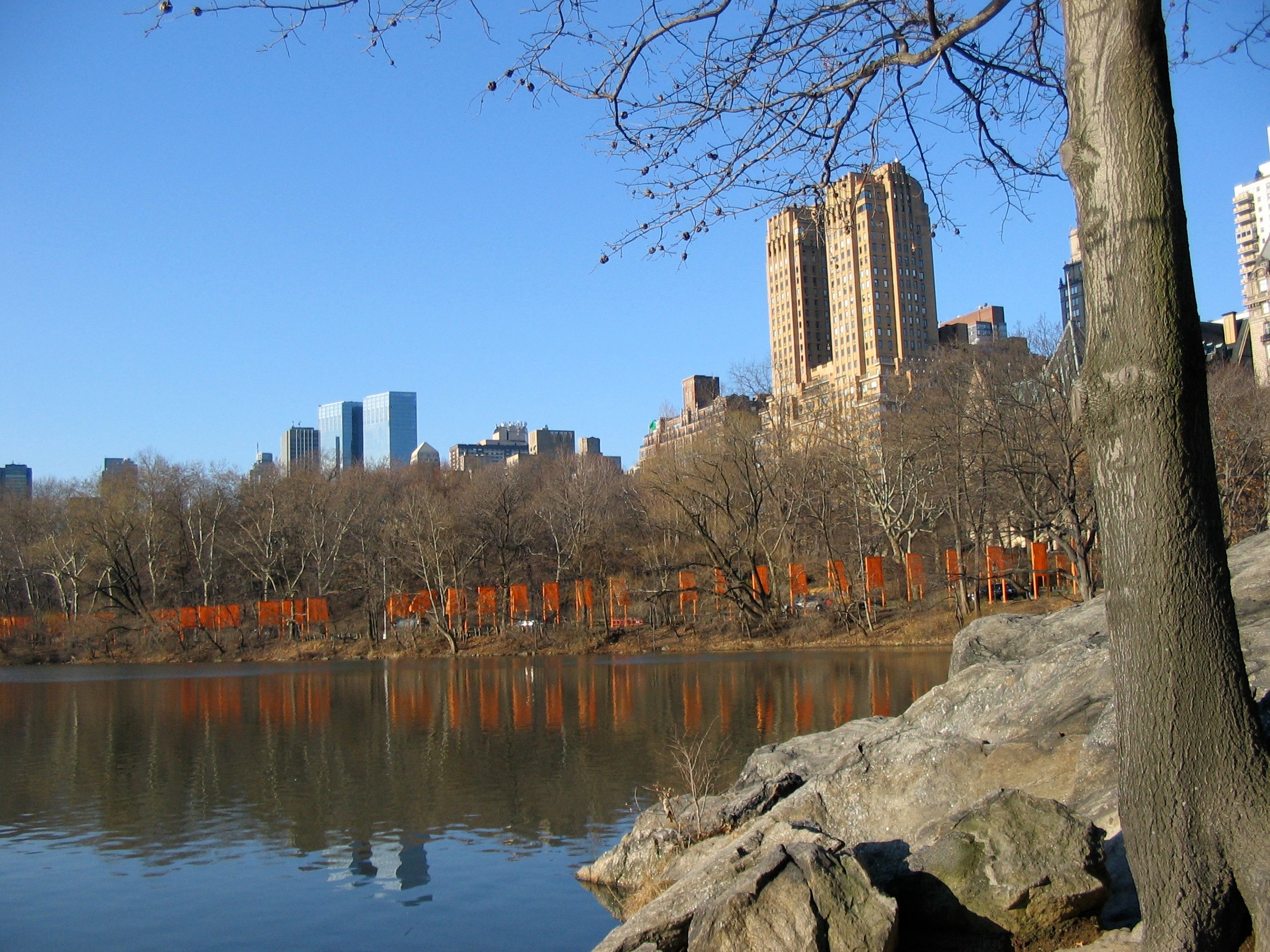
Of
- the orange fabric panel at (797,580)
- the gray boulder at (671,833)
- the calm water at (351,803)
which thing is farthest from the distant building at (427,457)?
the gray boulder at (671,833)

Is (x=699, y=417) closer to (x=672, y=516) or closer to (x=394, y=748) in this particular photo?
(x=672, y=516)

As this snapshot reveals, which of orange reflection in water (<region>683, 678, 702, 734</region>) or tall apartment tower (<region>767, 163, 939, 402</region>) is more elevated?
tall apartment tower (<region>767, 163, 939, 402</region>)

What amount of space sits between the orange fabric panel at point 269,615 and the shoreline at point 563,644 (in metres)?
0.92

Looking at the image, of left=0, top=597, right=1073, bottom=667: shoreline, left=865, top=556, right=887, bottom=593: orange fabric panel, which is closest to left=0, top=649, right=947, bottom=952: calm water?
left=0, top=597, right=1073, bottom=667: shoreline

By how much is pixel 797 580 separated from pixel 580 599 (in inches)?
450

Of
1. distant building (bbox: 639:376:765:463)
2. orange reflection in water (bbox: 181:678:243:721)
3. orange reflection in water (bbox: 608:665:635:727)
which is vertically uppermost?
distant building (bbox: 639:376:765:463)

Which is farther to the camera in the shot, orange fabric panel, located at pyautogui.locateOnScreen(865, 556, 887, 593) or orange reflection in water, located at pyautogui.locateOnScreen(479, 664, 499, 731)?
orange fabric panel, located at pyautogui.locateOnScreen(865, 556, 887, 593)

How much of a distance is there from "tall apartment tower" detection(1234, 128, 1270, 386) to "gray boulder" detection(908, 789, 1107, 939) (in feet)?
57.4

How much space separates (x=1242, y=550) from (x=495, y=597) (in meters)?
46.5

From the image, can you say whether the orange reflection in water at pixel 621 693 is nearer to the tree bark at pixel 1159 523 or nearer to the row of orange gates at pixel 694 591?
the row of orange gates at pixel 694 591

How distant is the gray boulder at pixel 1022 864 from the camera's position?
548 cm

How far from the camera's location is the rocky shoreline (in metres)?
5.52

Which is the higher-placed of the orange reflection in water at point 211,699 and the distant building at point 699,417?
the distant building at point 699,417

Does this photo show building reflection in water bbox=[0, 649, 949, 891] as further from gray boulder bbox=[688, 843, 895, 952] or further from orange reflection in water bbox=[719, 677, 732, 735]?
gray boulder bbox=[688, 843, 895, 952]
